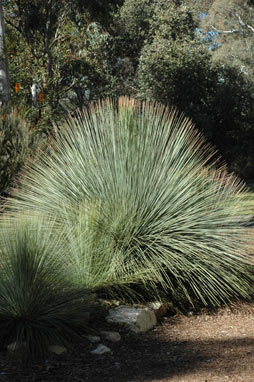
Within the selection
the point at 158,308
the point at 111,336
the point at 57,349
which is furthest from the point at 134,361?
the point at 158,308

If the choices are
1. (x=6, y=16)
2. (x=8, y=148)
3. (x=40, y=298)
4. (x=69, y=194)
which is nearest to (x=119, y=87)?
(x=6, y=16)

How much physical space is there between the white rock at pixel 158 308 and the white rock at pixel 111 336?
700mm

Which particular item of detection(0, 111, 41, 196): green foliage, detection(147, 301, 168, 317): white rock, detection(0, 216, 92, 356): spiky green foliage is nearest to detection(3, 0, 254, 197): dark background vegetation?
detection(0, 111, 41, 196): green foliage

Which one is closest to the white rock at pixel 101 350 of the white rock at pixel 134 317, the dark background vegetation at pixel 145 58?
the white rock at pixel 134 317

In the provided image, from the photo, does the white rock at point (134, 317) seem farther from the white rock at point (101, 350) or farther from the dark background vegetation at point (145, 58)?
the dark background vegetation at point (145, 58)

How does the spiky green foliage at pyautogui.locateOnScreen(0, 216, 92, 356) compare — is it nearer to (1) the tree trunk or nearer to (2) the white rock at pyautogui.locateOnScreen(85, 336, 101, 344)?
(2) the white rock at pyautogui.locateOnScreen(85, 336, 101, 344)

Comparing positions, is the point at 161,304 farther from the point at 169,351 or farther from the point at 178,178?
the point at 178,178

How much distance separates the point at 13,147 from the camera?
25.3 ft

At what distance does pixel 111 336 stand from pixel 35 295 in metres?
0.71

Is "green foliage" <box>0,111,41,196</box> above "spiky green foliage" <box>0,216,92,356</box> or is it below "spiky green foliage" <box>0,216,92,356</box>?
above

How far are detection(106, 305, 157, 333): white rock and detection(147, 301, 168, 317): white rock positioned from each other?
18 cm

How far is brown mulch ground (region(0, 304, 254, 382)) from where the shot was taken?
10.8ft

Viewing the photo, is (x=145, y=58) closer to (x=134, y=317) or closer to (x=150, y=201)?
(x=150, y=201)

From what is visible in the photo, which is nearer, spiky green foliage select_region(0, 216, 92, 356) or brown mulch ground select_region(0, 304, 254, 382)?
brown mulch ground select_region(0, 304, 254, 382)
